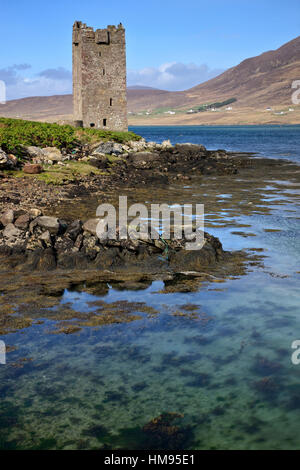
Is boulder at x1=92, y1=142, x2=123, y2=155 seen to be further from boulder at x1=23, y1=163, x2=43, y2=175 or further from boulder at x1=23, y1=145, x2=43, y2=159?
boulder at x1=23, y1=163, x2=43, y2=175

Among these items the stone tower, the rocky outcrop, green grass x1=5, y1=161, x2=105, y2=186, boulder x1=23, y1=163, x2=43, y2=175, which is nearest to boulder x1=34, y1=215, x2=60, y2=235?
the rocky outcrop

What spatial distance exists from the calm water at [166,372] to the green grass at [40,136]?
18.4 m

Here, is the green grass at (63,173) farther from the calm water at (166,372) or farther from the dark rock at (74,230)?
the calm water at (166,372)

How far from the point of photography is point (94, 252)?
10.5 m

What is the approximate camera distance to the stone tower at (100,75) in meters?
42.6

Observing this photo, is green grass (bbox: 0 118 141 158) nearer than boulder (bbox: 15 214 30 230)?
No

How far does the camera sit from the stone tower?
4259cm

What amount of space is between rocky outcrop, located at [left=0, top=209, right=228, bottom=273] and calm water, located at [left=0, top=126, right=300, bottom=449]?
1.21 metres

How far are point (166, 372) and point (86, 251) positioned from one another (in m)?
4.94

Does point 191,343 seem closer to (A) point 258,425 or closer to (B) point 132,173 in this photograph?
(A) point 258,425

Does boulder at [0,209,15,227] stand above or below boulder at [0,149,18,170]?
below

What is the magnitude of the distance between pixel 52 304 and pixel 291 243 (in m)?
6.66

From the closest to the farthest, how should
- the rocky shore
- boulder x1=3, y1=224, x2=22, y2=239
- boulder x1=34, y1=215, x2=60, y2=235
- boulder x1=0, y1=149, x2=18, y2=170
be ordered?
boulder x1=3, y1=224, x2=22, y2=239
boulder x1=34, y1=215, x2=60, y2=235
the rocky shore
boulder x1=0, y1=149, x2=18, y2=170
